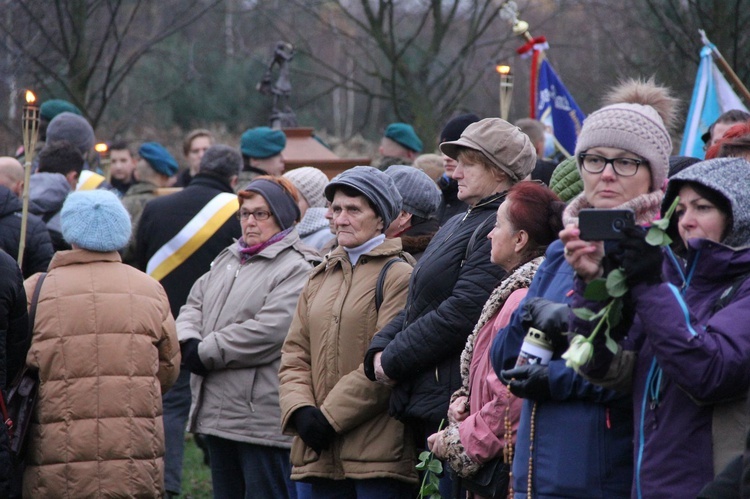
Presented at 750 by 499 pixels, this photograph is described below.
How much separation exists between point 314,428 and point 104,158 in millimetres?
5555

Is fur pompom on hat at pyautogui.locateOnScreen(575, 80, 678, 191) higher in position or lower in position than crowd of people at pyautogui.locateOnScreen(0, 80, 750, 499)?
higher

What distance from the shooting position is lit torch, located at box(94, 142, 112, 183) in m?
9.04

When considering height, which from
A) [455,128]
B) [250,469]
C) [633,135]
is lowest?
[250,469]

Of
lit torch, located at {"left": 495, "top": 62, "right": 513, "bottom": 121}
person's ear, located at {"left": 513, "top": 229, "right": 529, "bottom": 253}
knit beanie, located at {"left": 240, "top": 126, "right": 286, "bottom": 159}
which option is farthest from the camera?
knit beanie, located at {"left": 240, "top": 126, "right": 286, "bottom": 159}

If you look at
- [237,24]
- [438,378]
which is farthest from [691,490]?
[237,24]

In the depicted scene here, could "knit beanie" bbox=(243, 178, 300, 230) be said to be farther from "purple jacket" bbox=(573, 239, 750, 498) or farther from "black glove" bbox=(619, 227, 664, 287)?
"black glove" bbox=(619, 227, 664, 287)

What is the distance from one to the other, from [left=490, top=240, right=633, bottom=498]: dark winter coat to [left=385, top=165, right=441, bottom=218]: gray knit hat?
2.41 m

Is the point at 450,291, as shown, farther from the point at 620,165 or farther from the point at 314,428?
the point at 620,165

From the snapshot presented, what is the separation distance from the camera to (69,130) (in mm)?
8742

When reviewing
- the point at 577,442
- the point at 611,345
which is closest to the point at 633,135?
the point at 611,345

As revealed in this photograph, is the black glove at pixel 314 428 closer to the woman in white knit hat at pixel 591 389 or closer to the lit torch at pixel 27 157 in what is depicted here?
the woman in white knit hat at pixel 591 389

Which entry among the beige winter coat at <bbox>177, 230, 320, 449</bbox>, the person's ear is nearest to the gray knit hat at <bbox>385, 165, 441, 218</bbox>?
the beige winter coat at <bbox>177, 230, 320, 449</bbox>

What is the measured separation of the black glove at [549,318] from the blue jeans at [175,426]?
14.9 feet

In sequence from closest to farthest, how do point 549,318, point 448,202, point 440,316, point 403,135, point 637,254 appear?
point 637,254 → point 549,318 → point 440,316 → point 448,202 → point 403,135
